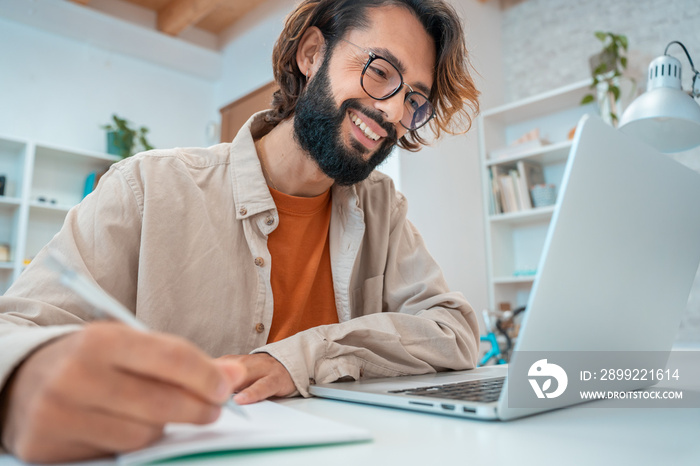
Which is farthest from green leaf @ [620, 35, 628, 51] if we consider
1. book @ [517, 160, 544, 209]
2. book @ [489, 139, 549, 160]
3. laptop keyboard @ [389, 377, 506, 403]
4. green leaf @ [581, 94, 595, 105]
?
laptop keyboard @ [389, 377, 506, 403]

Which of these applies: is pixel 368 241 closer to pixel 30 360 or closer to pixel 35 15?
pixel 30 360

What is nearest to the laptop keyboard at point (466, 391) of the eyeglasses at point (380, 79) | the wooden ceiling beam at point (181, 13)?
the eyeglasses at point (380, 79)

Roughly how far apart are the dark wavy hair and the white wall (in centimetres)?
297

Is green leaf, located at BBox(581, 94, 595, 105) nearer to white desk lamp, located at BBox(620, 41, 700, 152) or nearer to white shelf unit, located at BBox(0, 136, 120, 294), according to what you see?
white desk lamp, located at BBox(620, 41, 700, 152)

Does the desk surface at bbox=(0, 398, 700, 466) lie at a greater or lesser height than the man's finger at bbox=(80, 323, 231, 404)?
lesser

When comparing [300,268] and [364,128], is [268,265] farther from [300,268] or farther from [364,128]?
[364,128]

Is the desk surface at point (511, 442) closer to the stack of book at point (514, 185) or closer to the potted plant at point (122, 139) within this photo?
the stack of book at point (514, 185)

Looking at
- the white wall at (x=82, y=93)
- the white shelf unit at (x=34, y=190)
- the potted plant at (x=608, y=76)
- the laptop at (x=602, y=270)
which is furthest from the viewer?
the white wall at (x=82, y=93)

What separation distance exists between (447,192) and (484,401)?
2817 millimetres

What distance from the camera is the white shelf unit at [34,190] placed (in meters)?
3.36

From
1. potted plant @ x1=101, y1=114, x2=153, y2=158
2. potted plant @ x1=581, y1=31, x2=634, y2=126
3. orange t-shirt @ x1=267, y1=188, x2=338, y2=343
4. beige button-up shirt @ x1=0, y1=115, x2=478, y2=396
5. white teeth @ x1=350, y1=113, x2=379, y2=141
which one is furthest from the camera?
potted plant @ x1=101, y1=114, x2=153, y2=158

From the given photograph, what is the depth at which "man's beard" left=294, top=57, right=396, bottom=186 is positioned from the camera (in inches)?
49.8

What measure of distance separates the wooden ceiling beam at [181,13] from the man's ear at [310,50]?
8.68 ft

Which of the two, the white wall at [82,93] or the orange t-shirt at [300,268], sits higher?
the white wall at [82,93]
